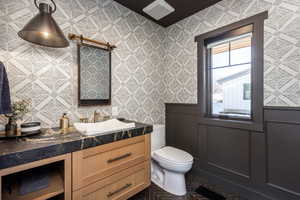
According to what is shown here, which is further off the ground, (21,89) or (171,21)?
(171,21)

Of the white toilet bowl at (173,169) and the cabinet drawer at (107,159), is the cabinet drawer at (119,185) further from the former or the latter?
the white toilet bowl at (173,169)

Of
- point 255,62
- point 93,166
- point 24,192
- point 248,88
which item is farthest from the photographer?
point 248,88

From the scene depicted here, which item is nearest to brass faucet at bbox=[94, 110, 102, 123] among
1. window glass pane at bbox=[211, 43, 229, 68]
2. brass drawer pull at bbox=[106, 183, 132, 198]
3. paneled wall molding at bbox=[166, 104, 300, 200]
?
brass drawer pull at bbox=[106, 183, 132, 198]

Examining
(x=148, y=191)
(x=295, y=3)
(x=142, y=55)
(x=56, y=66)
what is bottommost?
(x=148, y=191)

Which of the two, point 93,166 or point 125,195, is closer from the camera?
point 93,166

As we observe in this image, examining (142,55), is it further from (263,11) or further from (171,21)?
(263,11)

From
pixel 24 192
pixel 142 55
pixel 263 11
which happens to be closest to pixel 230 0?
pixel 263 11

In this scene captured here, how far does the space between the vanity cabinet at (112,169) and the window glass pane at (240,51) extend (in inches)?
56.7

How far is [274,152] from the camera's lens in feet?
4.64

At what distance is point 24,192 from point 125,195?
2.52ft

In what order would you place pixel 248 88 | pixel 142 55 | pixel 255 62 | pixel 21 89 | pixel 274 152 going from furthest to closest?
1. pixel 142 55
2. pixel 248 88
3. pixel 255 62
4. pixel 274 152
5. pixel 21 89

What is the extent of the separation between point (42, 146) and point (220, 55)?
2.14 m

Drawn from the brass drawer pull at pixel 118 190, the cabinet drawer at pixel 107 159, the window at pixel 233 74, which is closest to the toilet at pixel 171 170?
the cabinet drawer at pixel 107 159

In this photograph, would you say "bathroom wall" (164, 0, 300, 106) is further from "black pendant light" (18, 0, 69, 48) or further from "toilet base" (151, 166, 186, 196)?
"black pendant light" (18, 0, 69, 48)
